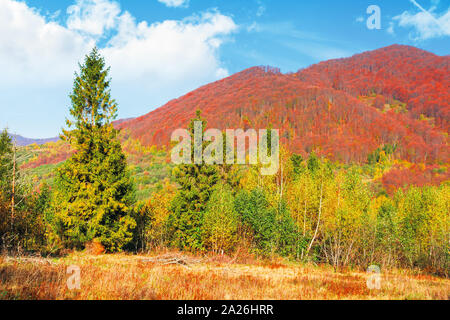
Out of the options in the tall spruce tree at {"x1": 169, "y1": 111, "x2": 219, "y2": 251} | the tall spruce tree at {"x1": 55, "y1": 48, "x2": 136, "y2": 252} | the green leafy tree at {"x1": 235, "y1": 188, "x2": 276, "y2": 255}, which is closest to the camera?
the tall spruce tree at {"x1": 55, "y1": 48, "x2": 136, "y2": 252}

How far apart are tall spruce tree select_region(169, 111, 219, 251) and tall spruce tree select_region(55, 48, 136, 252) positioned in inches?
290

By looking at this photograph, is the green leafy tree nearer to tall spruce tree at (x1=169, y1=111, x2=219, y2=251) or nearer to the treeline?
the treeline

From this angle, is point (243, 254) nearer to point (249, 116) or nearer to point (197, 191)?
point (197, 191)

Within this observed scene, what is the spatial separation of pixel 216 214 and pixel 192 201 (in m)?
4.38

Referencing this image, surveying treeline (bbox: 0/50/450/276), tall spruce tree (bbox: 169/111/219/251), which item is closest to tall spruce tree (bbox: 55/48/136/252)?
treeline (bbox: 0/50/450/276)

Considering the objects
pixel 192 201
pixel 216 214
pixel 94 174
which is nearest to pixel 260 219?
pixel 216 214

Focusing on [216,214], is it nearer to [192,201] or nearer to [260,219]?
[192,201]

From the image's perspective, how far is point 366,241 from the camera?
30.2 metres

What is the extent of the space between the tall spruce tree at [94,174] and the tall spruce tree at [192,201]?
7359 millimetres

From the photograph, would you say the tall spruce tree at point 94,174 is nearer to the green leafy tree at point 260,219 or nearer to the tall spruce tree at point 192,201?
the tall spruce tree at point 192,201

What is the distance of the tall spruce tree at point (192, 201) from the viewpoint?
31141 millimetres

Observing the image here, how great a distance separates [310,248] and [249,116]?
135 metres

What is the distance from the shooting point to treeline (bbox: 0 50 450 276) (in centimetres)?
2327

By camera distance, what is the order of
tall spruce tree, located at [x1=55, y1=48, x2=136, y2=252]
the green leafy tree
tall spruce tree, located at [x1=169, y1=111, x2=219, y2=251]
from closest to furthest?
tall spruce tree, located at [x1=55, y1=48, x2=136, y2=252] → the green leafy tree → tall spruce tree, located at [x1=169, y1=111, x2=219, y2=251]
